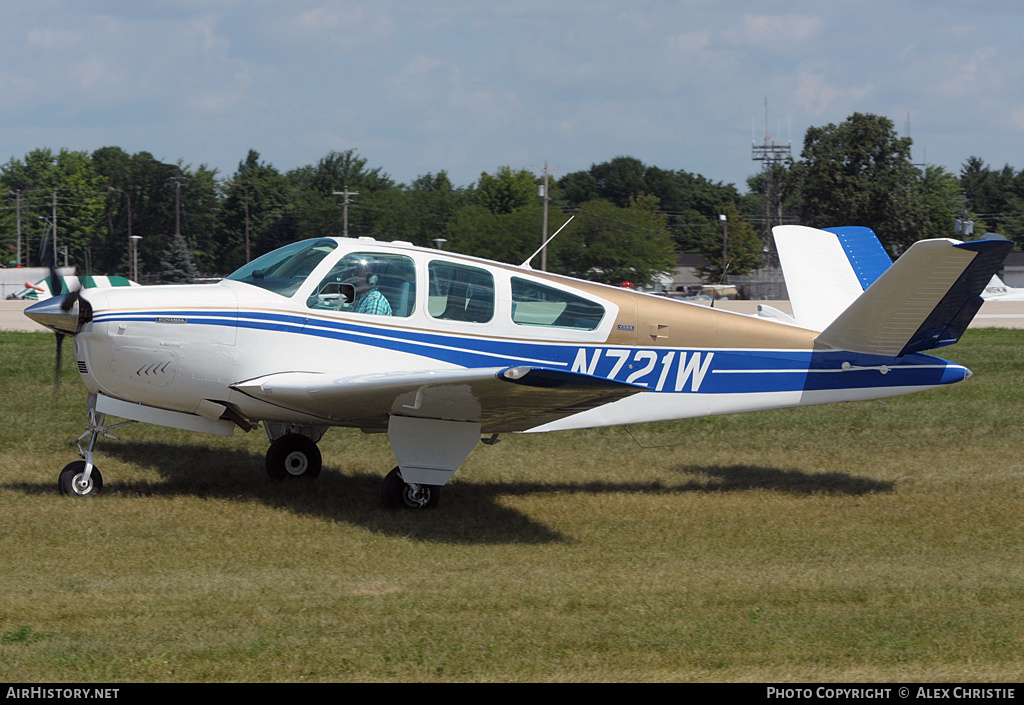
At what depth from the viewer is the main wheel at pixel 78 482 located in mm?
8305

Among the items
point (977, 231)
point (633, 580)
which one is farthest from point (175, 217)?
point (977, 231)

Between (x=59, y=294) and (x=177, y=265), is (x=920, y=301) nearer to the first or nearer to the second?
(x=59, y=294)

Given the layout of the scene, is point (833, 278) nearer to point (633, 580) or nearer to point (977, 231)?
point (633, 580)

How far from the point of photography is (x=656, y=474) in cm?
1027

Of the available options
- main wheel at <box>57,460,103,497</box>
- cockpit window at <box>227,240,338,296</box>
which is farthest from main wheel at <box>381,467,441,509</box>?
main wheel at <box>57,460,103,497</box>

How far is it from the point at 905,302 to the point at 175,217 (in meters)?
73.0

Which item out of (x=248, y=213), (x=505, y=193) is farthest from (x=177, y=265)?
(x=505, y=193)

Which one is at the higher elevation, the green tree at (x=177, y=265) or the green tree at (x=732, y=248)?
the green tree at (x=732, y=248)

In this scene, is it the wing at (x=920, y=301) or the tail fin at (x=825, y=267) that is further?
the tail fin at (x=825, y=267)

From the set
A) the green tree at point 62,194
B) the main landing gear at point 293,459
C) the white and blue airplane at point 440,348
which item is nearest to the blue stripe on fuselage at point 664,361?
the white and blue airplane at point 440,348

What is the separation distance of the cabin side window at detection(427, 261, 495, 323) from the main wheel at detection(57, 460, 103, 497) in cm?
328

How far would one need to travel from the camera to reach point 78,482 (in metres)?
8.32

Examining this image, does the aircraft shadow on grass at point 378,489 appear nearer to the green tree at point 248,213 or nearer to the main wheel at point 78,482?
the main wheel at point 78,482

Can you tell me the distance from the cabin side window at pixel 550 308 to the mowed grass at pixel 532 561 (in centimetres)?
170
